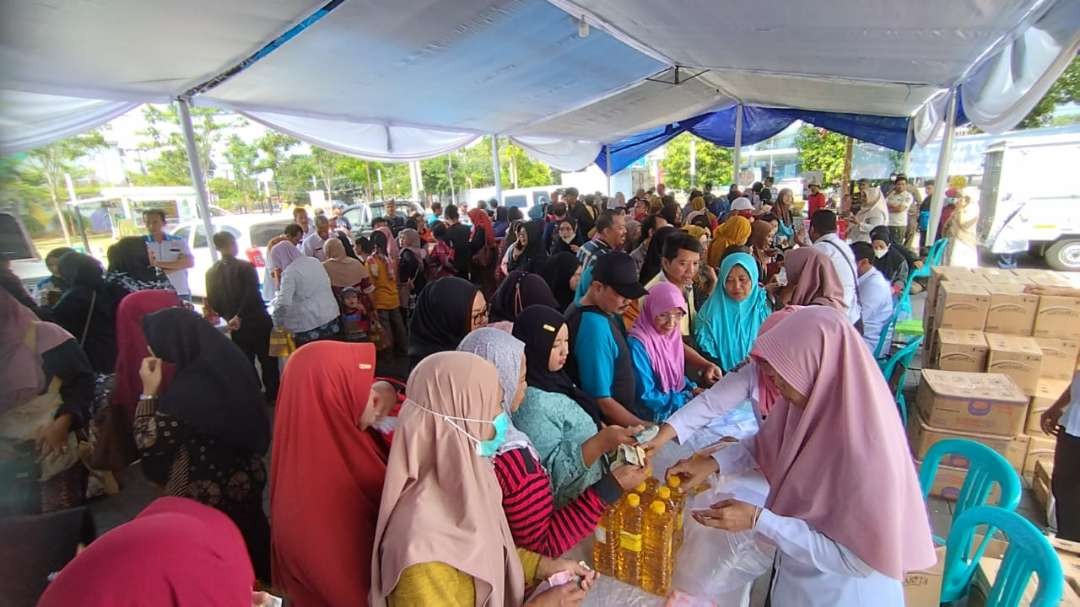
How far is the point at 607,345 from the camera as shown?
2236mm

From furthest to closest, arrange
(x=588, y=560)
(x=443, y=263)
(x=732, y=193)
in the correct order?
(x=732, y=193) < (x=443, y=263) < (x=588, y=560)

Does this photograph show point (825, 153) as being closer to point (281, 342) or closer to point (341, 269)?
point (341, 269)

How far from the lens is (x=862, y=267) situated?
4.03 metres

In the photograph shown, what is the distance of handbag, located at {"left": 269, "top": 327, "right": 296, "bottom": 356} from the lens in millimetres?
4027

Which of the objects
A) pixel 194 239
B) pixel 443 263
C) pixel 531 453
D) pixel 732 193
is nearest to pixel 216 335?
pixel 531 453

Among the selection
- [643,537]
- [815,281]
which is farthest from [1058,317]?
[643,537]

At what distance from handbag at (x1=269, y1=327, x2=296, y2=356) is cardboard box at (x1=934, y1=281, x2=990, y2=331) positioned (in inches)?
195

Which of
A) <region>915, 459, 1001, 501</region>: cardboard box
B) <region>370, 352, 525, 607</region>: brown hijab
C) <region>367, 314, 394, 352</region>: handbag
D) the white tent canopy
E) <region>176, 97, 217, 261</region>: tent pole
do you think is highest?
the white tent canopy

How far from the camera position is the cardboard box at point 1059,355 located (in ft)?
10.8

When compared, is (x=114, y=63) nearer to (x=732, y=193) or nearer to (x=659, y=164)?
(x=732, y=193)

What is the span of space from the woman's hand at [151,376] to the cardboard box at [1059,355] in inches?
195

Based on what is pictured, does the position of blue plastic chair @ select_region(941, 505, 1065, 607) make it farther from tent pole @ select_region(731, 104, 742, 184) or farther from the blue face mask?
tent pole @ select_region(731, 104, 742, 184)

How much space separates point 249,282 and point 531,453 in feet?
11.3

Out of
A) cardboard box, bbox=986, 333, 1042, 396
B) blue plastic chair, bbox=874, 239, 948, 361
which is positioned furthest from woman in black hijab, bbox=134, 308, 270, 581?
cardboard box, bbox=986, 333, 1042, 396
